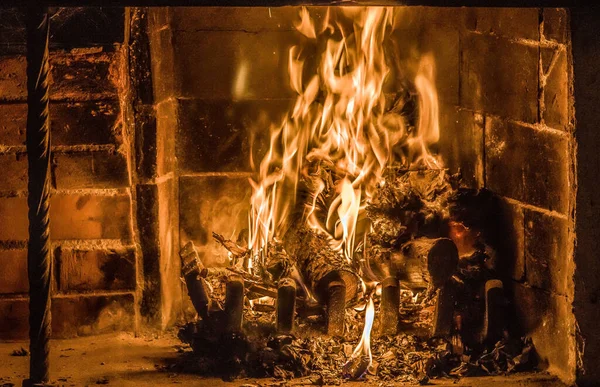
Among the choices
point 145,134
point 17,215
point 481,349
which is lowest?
point 481,349

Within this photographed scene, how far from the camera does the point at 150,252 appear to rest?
165 inches

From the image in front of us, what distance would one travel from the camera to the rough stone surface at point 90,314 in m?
4.14

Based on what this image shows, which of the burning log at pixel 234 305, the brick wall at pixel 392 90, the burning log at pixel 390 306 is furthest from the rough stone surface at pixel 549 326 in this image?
the burning log at pixel 234 305

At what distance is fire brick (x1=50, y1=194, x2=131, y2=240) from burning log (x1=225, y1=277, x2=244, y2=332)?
59 centimetres

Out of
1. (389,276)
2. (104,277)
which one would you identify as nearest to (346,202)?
(389,276)

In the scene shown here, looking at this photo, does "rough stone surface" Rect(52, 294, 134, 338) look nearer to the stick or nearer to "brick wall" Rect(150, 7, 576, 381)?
"brick wall" Rect(150, 7, 576, 381)

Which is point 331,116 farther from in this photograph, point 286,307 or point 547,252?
point 547,252

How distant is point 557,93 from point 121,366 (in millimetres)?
1992

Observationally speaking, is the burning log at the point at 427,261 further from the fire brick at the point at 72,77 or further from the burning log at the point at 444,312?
the fire brick at the point at 72,77

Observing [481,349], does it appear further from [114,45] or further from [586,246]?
[114,45]

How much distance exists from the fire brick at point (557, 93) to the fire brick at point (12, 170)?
213 centimetres

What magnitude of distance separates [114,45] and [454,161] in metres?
1.64

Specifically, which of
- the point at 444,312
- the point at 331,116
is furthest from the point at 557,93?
the point at 331,116

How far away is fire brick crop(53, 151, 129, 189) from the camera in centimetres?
407
